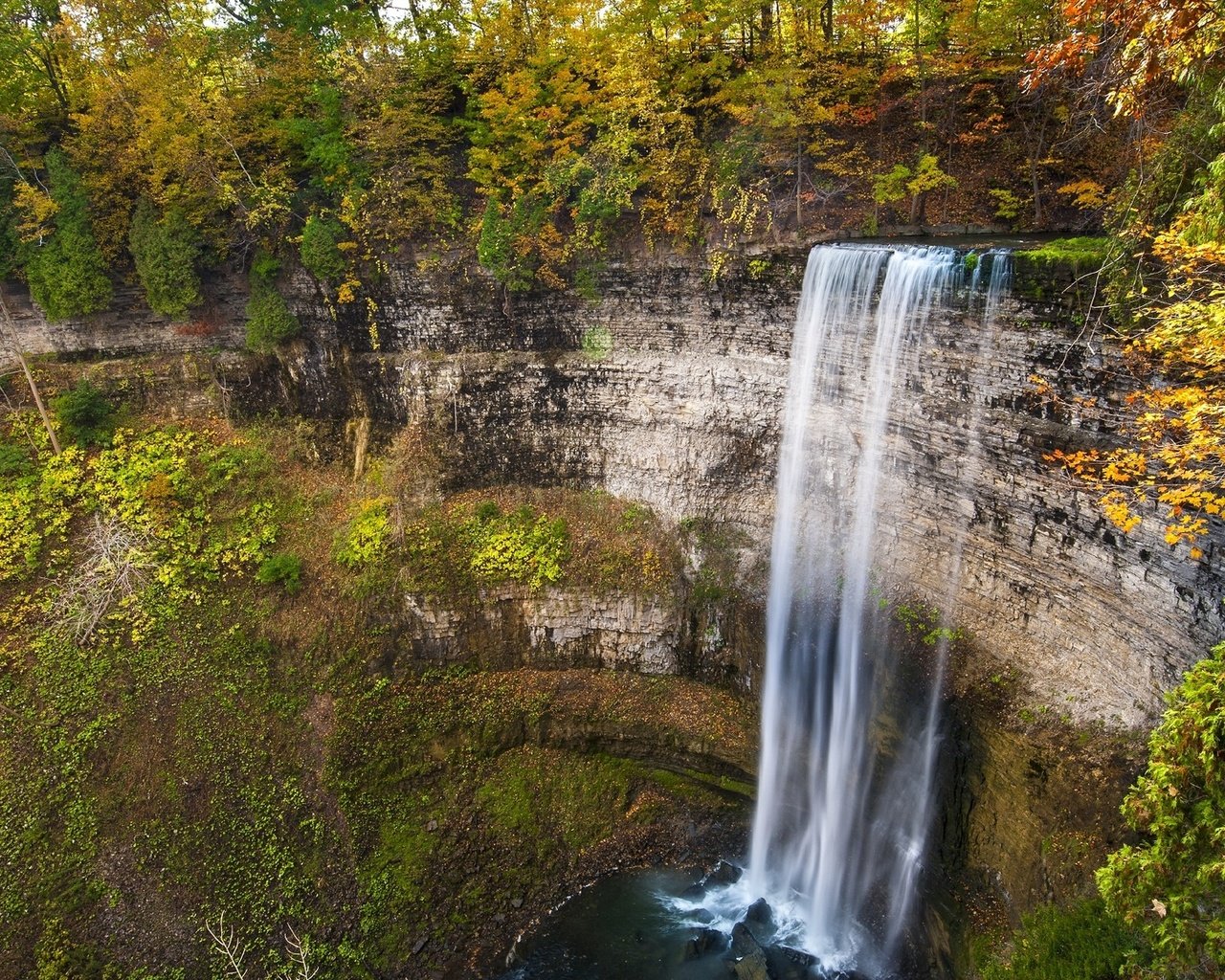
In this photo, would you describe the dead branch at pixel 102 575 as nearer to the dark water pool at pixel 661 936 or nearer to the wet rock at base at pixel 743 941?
the dark water pool at pixel 661 936

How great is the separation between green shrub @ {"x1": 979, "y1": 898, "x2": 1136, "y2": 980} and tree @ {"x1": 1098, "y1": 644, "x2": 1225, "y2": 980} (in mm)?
3480

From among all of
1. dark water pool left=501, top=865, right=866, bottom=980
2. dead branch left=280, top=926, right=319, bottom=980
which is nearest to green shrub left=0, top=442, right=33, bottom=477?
dead branch left=280, top=926, right=319, bottom=980

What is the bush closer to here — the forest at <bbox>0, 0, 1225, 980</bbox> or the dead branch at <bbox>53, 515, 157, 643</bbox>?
the forest at <bbox>0, 0, 1225, 980</bbox>

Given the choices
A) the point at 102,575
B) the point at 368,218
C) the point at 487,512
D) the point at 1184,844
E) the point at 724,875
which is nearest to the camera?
the point at 1184,844

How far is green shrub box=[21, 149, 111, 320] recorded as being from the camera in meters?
19.0

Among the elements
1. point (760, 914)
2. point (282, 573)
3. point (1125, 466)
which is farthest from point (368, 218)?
point (760, 914)

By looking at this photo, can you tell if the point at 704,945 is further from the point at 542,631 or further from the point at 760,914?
the point at 542,631

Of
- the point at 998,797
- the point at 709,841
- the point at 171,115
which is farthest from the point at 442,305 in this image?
the point at 998,797

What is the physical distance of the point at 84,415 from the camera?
19281 millimetres

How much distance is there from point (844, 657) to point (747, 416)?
5.74 metres

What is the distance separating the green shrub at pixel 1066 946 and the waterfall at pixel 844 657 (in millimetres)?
2354

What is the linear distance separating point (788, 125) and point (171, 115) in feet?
51.6

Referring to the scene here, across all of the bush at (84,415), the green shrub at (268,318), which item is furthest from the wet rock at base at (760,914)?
the bush at (84,415)

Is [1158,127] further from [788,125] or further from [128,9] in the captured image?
[128,9]
